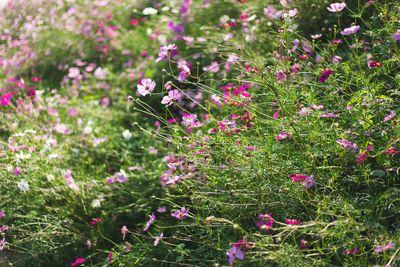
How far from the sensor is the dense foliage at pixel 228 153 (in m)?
1.50

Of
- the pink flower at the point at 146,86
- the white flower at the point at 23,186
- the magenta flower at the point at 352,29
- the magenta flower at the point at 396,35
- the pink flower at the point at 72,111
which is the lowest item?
the pink flower at the point at 72,111

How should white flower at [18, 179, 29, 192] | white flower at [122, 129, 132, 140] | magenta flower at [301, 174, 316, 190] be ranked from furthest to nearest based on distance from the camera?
white flower at [122, 129, 132, 140] → white flower at [18, 179, 29, 192] → magenta flower at [301, 174, 316, 190]

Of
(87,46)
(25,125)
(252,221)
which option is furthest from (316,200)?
(87,46)

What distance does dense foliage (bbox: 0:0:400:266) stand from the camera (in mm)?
1497

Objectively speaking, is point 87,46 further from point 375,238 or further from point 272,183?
point 375,238

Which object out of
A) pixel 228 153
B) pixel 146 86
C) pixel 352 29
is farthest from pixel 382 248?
pixel 146 86

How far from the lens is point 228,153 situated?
168 cm

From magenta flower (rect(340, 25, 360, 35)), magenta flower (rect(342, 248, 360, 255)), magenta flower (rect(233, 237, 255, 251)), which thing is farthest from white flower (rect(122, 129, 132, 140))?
magenta flower (rect(342, 248, 360, 255))

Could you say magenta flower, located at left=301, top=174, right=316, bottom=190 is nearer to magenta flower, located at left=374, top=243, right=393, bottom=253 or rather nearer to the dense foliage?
the dense foliage

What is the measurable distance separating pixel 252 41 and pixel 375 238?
186 centimetres

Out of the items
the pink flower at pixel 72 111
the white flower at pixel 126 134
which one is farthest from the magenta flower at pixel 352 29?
the pink flower at pixel 72 111

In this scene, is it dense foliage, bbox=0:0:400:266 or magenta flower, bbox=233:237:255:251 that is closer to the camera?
magenta flower, bbox=233:237:255:251

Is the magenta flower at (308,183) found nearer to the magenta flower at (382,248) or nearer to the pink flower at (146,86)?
the magenta flower at (382,248)

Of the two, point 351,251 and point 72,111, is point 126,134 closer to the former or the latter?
point 72,111
